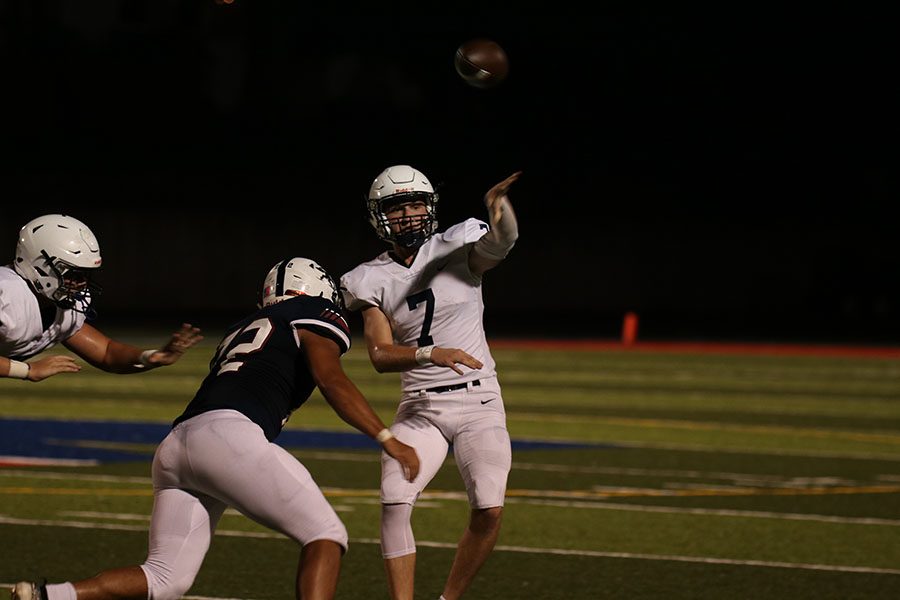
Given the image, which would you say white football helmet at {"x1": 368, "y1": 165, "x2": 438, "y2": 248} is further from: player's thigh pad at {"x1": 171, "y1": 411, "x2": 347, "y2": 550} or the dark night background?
the dark night background

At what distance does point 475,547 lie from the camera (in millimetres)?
6059

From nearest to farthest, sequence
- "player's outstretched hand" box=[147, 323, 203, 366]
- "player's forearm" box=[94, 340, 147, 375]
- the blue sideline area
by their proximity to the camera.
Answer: "player's outstretched hand" box=[147, 323, 203, 366] < "player's forearm" box=[94, 340, 147, 375] < the blue sideline area

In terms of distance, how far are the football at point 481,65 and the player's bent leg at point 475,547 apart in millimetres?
1793

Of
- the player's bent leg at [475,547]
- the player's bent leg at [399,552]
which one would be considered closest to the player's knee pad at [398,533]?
the player's bent leg at [399,552]

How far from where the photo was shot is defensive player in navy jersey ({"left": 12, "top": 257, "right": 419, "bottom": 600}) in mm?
4832

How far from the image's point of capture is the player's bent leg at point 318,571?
4789 mm

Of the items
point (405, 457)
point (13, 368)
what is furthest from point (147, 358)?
point (405, 457)

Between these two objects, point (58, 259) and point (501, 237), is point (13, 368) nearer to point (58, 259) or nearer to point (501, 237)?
point (58, 259)

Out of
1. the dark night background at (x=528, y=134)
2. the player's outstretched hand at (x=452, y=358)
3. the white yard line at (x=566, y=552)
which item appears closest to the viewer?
the player's outstretched hand at (x=452, y=358)

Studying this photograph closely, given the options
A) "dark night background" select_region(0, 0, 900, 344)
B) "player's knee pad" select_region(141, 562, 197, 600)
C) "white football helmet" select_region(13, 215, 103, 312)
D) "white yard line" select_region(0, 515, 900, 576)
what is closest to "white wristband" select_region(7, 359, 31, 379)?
"white football helmet" select_region(13, 215, 103, 312)

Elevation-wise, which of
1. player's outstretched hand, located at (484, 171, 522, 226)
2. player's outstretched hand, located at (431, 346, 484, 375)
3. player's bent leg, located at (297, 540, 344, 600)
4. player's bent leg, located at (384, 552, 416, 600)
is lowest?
player's bent leg, located at (384, 552, 416, 600)

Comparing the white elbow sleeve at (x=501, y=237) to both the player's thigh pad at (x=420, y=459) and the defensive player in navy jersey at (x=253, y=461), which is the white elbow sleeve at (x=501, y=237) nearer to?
the player's thigh pad at (x=420, y=459)

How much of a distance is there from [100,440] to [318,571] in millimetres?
8154

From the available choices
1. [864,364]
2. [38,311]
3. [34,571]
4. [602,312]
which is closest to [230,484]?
[38,311]
